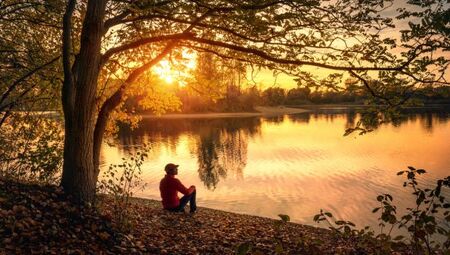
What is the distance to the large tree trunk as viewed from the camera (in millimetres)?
9820

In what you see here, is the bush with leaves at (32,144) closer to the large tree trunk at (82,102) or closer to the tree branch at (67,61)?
the large tree trunk at (82,102)

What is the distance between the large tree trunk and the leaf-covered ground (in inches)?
21.1

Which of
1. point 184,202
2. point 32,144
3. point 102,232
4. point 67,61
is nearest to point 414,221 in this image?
point 102,232

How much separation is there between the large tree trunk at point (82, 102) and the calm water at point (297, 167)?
1128cm

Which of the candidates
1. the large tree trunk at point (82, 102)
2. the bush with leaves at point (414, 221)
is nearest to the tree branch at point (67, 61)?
the large tree trunk at point (82, 102)

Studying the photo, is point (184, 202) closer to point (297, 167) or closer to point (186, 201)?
point (186, 201)

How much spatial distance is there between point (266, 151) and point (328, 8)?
1293 inches

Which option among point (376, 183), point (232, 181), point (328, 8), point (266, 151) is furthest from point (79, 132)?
point (266, 151)

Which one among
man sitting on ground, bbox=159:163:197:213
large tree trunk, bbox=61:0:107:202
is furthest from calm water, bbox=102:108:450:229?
large tree trunk, bbox=61:0:107:202

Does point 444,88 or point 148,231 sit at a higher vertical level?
point 444,88

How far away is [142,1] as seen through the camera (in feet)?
32.0

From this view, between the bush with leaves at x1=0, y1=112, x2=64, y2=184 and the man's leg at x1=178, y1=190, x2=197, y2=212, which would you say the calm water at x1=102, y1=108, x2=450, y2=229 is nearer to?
the man's leg at x1=178, y1=190, x2=197, y2=212

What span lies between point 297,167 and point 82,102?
24616mm

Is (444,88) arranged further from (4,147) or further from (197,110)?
(197,110)
